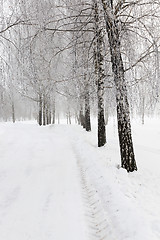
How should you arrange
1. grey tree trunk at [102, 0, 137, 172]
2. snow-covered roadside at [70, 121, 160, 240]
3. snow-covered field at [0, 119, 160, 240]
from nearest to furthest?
snow-covered roadside at [70, 121, 160, 240] < snow-covered field at [0, 119, 160, 240] < grey tree trunk at [102, 0, 137, 172]

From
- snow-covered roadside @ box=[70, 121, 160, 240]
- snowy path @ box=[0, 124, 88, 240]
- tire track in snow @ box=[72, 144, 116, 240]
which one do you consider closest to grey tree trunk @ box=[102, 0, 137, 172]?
snow-covered roadside @ box=[70, 121, 160, 240]

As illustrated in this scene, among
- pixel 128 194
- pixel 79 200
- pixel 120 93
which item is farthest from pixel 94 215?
pixel 120 93

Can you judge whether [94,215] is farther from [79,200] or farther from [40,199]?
[40,199]

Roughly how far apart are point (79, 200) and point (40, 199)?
87 centimetres

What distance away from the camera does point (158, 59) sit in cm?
465

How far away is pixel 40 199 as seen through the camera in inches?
180

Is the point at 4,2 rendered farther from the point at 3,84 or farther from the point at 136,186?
the point at 136,186

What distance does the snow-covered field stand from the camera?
333 centimetres

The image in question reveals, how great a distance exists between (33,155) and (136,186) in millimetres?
4896

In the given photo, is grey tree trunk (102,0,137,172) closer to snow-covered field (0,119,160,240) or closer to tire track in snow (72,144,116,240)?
snow-covered field (0,119,160,240)

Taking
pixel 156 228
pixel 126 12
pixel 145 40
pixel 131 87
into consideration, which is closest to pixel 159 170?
pixel 131 87

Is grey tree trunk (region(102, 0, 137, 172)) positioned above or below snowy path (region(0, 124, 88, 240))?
above

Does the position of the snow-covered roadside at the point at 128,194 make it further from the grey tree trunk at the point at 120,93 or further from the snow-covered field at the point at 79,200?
the grey tree trunk at the point at 120,93

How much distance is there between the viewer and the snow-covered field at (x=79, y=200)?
333 centimetres
